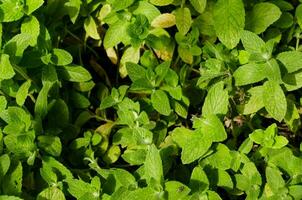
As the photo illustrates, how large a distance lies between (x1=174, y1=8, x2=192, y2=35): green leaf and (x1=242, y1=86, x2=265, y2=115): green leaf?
0.90 ft

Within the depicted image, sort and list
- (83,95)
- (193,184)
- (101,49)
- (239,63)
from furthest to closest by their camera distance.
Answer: (101,49)
(83,95)
(239,63)
(193,184)

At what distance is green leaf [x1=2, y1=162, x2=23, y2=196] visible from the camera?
1.62m

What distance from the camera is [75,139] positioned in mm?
1854

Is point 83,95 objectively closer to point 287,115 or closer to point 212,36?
point 212,36

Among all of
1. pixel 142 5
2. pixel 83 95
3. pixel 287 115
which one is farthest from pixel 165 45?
pixel 287 115

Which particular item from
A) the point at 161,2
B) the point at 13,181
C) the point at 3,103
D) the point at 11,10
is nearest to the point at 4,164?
the point at 13,181

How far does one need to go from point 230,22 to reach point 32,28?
58 cm

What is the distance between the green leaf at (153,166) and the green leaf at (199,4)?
46 centimetres

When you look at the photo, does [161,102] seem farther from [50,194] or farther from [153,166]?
[50,194]

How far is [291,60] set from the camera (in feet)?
5.46

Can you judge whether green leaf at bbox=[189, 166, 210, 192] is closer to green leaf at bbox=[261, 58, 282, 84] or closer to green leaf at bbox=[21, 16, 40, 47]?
green leaf at bbox=[261, 58, 282, 84]

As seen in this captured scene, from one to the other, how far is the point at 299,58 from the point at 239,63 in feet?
0.66

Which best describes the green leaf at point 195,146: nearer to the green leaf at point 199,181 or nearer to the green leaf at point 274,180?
the green leaf at point 199,181

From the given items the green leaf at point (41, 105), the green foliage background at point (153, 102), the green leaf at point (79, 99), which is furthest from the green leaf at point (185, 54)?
the green leaf at point (41, 105)
